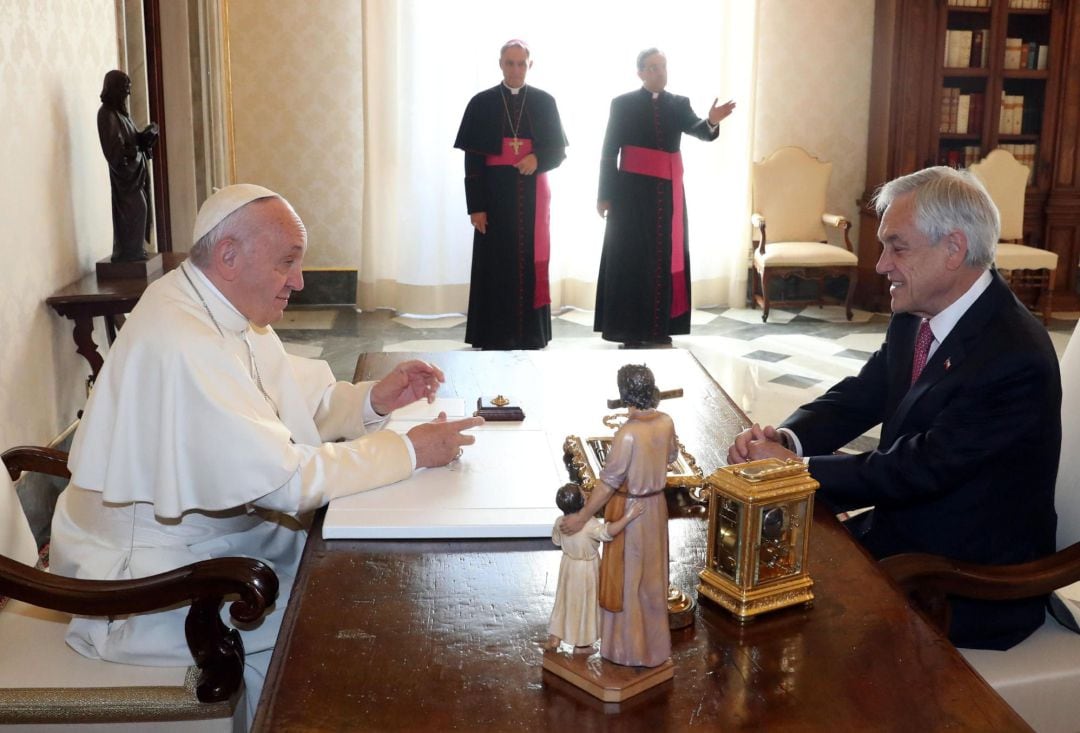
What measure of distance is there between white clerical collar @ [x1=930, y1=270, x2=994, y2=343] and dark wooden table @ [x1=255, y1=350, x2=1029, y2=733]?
26.2 inches

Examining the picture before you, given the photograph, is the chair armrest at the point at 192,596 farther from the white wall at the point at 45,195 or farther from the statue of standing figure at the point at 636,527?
the white wall at the point at 45,195

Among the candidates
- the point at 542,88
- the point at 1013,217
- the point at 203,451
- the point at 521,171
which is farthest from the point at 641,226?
the point at 203,451

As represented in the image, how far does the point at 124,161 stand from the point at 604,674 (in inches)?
130

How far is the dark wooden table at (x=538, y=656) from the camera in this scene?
1.39 meters

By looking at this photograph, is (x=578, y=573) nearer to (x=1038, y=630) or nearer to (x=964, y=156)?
(x=1038, y=630)

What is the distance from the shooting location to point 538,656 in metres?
1.53

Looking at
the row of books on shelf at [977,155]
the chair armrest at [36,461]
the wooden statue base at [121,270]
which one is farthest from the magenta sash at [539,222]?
the chair armrest at [36,461]

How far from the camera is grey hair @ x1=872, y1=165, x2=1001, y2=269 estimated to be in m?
2.40

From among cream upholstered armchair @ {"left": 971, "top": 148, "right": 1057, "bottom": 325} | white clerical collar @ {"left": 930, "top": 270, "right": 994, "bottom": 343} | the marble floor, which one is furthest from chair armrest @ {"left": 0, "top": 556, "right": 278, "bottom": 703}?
cream upholstered armchair @ {"left": 971, "top": 148, "right": 1057, "bottom": 325}

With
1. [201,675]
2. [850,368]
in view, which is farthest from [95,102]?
[850,368]

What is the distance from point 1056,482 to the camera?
8.14ft

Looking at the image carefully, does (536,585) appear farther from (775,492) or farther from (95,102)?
(95,102)

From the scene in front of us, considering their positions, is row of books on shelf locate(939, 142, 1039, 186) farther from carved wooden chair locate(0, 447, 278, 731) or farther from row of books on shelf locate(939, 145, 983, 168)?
carved wooden chair locate(0, 447, 278, 731)

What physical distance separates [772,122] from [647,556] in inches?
316
